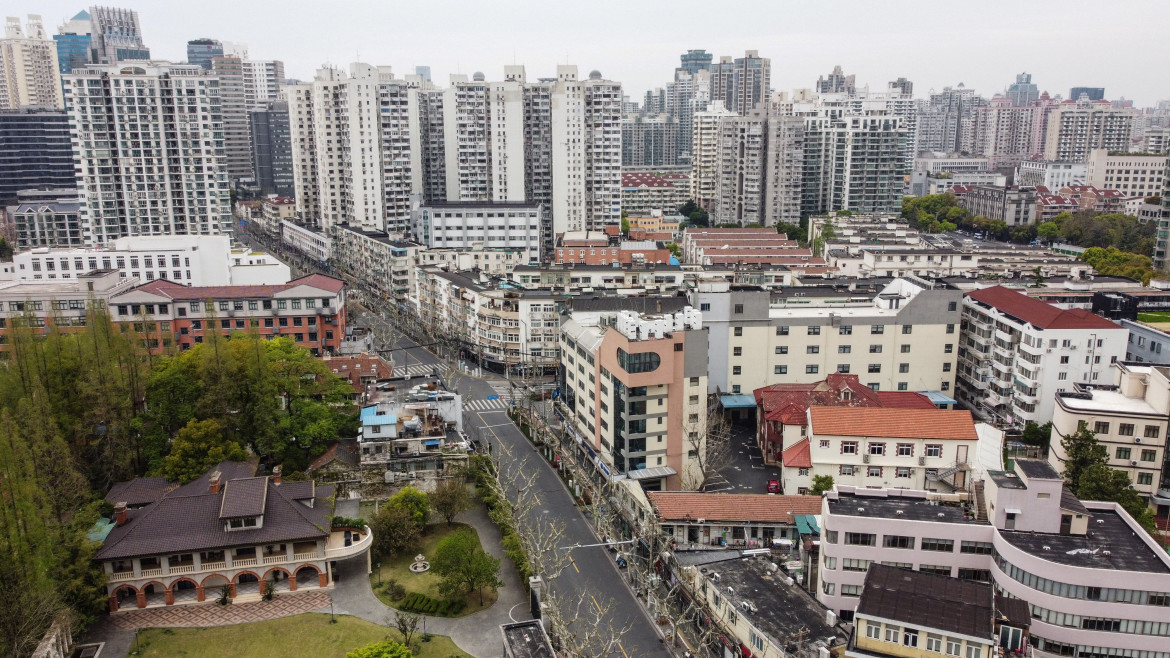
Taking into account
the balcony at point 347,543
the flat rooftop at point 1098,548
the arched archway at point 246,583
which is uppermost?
the flat rooftop at point 1098,548

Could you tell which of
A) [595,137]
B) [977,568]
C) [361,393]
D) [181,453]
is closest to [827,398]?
[977,568]

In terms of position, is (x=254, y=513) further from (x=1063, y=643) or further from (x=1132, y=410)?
(x=1132, y=410)

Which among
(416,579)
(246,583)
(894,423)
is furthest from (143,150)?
(894,423)

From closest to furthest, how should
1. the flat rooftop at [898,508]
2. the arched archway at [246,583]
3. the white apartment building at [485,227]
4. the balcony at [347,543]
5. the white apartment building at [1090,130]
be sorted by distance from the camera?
the flat rooftop at [898,508] < the arched archway at [246,583] < the balcony at [347,543] < the white apartment building at [485,227] < the white apartment building at [1090,130]

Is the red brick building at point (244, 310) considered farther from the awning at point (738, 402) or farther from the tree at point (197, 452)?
the awning at point (738, 402)

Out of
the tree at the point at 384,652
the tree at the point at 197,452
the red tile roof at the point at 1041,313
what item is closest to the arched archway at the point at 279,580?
the tree at the point at 197,452

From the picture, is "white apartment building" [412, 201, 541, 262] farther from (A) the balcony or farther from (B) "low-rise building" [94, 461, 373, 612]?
(B) "low-rise building" [94, 461, 373, 612]

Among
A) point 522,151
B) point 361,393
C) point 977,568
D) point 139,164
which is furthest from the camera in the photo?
point 522,151
